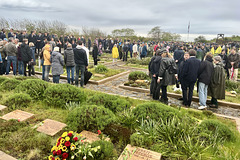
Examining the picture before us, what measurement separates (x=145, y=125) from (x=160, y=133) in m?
0.38

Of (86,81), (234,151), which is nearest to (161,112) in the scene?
(234,151)

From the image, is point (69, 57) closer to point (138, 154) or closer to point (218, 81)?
point (218, 81)

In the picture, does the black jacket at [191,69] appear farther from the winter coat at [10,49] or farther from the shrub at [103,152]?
the winter coat at [10,49]

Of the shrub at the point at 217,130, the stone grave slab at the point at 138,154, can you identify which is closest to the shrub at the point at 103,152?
the stone grave slab at the point at 138,154

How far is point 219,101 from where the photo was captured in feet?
24.6

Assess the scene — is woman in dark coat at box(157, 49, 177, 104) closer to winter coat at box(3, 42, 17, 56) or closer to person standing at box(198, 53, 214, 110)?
person standing at box(198, 53, 214, 110)

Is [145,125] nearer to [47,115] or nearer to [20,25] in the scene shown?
[47,115]

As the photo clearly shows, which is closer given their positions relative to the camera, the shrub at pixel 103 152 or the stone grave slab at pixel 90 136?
the shrub at pixel 103 152

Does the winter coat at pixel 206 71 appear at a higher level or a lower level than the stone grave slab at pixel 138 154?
higher

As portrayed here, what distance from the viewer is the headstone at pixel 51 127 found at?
393 cm

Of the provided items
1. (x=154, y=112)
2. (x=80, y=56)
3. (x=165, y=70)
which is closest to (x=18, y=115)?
(x=154, y=112)

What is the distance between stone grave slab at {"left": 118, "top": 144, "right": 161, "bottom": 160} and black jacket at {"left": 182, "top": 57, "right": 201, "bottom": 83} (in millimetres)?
4261

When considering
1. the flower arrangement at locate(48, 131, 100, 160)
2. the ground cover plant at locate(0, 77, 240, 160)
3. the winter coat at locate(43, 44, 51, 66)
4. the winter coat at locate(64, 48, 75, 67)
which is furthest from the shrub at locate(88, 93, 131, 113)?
the winter coat at locate(43, 44, 51, 66)

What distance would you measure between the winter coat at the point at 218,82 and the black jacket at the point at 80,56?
5.59m
